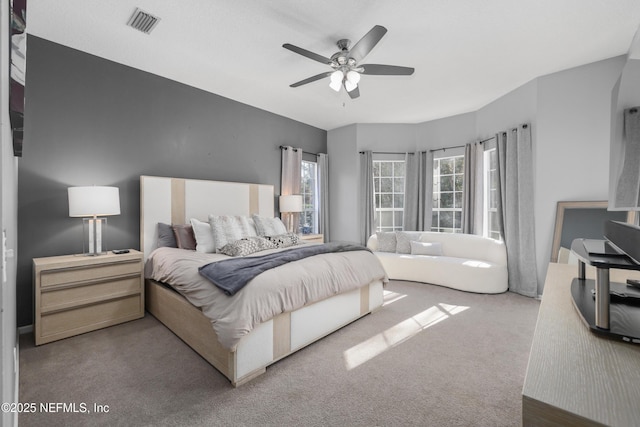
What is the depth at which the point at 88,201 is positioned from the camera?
2576mm

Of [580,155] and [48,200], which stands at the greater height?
[580,155]

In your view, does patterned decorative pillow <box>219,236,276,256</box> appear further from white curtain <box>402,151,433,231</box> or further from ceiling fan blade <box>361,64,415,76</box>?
white curtain <box>402,151,433,231</box>

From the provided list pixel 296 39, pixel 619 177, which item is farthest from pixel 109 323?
pixel 619 177

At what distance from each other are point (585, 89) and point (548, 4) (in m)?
1.61

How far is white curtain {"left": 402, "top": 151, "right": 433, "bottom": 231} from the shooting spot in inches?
205

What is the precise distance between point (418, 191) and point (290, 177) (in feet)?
7.98

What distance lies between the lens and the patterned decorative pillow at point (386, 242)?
4.80 meters

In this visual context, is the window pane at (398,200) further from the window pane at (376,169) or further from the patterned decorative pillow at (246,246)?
the patterned decorative pillow at (246,246)

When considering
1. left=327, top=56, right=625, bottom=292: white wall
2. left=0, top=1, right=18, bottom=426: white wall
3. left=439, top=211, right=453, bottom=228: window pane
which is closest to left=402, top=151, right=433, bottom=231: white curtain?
left=439, top=211, right=453, bottom=228: window pane

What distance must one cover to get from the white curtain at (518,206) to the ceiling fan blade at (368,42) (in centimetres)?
267

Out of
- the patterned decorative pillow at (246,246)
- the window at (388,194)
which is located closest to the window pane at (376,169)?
the window at (388,194)

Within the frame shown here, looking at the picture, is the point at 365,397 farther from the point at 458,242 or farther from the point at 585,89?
the point at 585,89

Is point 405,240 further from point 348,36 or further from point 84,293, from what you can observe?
point 84,293

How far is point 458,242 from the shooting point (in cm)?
439
